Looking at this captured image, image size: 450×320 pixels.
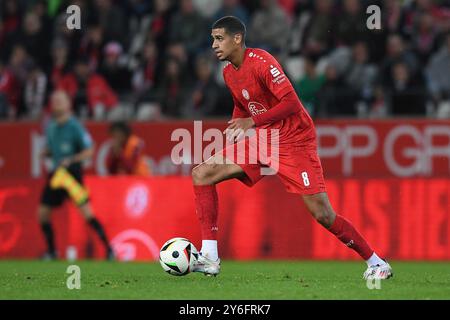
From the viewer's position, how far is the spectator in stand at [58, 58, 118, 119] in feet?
58.7

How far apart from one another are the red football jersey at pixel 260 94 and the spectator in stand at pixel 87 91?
827 cm

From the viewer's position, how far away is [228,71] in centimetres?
982

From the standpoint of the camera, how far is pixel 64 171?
50.1 feet

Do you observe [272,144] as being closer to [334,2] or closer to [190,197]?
[190,197]

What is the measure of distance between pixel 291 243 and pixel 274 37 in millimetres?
4048

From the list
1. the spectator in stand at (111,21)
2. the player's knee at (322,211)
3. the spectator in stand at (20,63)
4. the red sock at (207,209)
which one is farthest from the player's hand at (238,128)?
the spectator in stand at (20,63)

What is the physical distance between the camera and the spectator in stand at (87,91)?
705 inches

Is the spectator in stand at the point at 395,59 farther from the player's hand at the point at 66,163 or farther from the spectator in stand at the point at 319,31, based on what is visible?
the player's hand at the point at 66,163

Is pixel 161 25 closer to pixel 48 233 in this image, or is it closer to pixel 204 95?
pixel 204 95

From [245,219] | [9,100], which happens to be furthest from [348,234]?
[9,100]

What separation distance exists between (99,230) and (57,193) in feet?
2.89

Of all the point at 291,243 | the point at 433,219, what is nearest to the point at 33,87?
the point at 291,243

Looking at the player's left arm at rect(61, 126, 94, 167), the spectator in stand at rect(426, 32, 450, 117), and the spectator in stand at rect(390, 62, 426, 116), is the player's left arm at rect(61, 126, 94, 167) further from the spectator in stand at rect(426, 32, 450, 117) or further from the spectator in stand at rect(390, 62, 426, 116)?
the spectator in stand at rect(426, 32, 450, 117)

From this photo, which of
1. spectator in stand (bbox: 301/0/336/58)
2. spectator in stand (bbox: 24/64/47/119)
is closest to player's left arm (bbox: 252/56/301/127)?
spectator in stand (bbox: 301/0/336/58)
